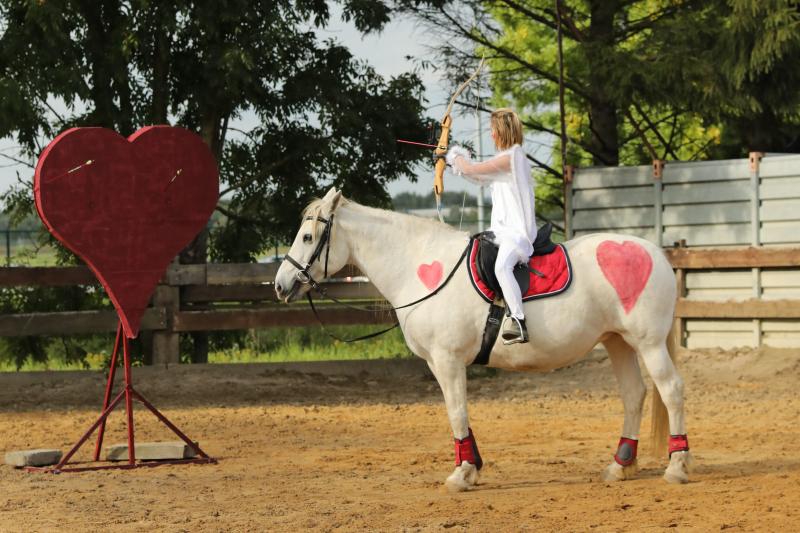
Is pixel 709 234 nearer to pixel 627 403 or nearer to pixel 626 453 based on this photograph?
pixel 627 403

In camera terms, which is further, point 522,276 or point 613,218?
point 613,218

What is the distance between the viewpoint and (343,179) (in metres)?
14.1

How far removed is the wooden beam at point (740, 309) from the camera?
13.0 meters

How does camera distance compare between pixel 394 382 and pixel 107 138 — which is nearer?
pixel 107 138

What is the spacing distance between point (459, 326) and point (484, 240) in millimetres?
610

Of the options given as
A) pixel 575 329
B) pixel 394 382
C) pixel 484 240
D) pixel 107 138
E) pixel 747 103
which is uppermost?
pixel 747 103

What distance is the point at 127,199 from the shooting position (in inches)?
326

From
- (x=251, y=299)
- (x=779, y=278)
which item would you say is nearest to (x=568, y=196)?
(x=779, y=278)

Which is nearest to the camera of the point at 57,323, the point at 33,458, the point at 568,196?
the point at 33,458

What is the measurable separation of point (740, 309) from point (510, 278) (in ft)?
23.3

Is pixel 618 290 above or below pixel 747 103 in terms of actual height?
below

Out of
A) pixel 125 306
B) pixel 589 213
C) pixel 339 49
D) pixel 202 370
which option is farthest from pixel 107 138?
pixel 589 213

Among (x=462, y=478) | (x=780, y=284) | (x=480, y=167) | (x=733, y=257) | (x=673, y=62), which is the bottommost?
(x=462, y=478)

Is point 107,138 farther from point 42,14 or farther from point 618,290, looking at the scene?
point 42,14
